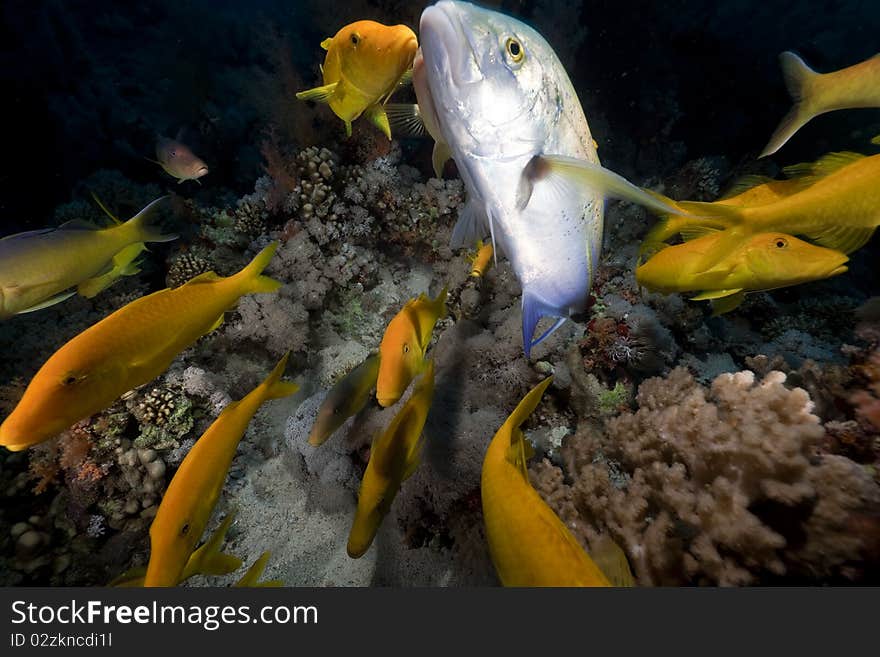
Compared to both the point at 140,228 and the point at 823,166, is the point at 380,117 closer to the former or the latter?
the point at 140,228

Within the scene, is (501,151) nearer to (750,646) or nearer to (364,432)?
(750,646)

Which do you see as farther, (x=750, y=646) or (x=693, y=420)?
(x=693, y=420)

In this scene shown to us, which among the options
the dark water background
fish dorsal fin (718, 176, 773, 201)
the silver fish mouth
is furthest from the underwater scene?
the dark water background

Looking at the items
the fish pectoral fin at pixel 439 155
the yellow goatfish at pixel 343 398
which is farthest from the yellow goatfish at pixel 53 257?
the fish pectoral fin at pixel 439 155

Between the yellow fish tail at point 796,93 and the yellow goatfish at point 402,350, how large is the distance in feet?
7.43

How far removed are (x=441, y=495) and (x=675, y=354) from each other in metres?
2.74

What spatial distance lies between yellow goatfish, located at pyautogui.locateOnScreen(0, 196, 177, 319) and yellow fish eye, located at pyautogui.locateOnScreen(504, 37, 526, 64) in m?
2.20

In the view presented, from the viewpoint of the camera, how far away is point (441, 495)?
277 cm

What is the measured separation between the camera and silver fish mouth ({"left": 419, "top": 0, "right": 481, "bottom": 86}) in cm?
82

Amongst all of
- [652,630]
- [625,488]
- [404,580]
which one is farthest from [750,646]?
[404,580]

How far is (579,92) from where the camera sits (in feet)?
25.0

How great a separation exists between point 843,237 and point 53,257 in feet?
14.2

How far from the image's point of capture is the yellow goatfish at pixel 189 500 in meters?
1.61

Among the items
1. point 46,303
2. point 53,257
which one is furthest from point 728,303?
point 46,303
